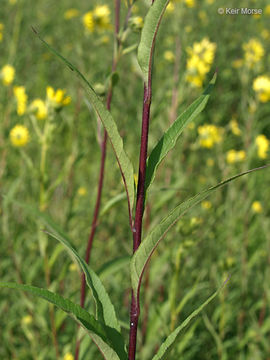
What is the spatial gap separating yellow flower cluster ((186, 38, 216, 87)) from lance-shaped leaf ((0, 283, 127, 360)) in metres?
1.66

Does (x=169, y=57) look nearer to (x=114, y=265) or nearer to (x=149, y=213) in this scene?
(x=149, y=213)

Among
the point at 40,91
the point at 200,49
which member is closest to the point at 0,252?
the point at 200,49

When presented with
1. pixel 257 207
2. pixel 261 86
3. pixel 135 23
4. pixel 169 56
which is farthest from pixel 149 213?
pixel 169 56

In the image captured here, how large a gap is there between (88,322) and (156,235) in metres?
0.14

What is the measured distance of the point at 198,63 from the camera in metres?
2.41

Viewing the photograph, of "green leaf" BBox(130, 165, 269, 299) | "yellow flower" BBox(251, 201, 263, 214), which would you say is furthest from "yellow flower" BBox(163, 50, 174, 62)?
"green leaf" BBox(130, 165, 269, 299)

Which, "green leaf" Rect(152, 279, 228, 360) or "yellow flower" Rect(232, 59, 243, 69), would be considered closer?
"green leaf" Rect(152, 279, 228, 360)

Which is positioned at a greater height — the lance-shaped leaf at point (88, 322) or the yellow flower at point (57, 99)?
the yellow flower at point (57, 99)

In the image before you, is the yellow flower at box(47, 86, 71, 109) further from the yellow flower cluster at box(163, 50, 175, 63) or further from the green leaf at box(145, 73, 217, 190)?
the yellow flower cluster at box(163, 50, 175, 63)

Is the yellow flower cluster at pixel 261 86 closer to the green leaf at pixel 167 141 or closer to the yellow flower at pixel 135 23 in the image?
the yellow flower at pixel 135 23

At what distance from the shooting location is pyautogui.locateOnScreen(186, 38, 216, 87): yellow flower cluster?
83.8 inches

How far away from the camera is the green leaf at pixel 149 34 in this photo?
0.50 metres

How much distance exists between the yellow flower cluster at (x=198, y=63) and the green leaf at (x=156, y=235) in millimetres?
1635

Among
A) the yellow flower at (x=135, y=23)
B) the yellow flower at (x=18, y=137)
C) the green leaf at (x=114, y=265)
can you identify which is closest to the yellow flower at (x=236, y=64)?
the yellow flower at (x=18, y=137)
